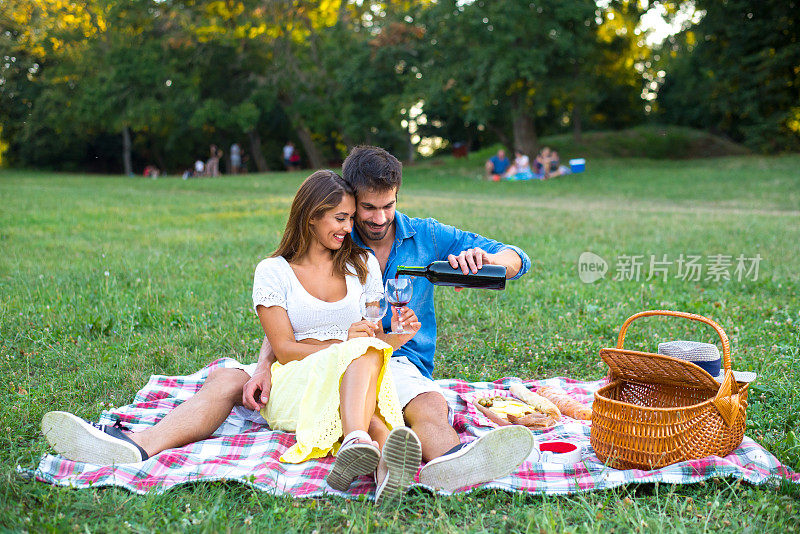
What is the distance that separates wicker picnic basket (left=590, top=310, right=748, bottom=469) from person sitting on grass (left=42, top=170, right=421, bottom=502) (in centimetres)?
111

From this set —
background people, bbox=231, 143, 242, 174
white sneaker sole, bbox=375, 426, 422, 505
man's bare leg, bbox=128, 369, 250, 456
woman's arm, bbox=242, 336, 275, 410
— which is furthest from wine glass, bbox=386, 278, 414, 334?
background people, bbox=231, 143, 242, 174

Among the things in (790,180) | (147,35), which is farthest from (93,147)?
(790,180)

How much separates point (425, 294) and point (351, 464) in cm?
142

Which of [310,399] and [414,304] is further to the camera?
[414,304]

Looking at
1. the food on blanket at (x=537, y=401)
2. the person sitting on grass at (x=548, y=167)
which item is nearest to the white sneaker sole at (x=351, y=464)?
the food on blanket at (x=537, y=401)

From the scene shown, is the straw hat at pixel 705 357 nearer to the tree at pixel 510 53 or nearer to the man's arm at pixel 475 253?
the man's arm at pixel 475 253

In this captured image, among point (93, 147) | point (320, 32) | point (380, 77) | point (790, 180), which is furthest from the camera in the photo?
point (93, 147)

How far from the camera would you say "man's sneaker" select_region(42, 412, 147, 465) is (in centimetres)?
343

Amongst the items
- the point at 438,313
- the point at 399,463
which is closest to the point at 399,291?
the point at 399,463

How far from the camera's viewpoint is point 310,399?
359 centimetres

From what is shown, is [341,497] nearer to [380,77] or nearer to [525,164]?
[525,164]

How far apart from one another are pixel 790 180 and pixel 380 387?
20.4 meters

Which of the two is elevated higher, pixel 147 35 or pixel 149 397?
pixel 147 35

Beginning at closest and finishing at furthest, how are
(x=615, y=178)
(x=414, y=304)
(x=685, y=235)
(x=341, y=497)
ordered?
(x=341, y=497), (x=414, y=304), (x=685, y=235), (x=615, y=178)
